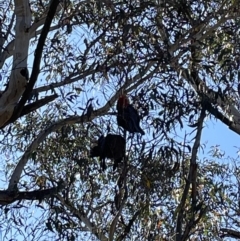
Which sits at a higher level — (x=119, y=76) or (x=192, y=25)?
(x=192, y=25)

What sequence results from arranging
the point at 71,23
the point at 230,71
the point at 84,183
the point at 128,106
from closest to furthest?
the point at 128,106 < the point at 230,71 < the point at 71,23 < the point at 84,183

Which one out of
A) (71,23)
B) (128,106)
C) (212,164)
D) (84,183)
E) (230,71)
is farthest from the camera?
(212,164)

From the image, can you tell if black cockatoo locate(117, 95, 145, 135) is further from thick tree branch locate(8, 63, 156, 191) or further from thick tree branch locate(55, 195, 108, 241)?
thick tree branch locate(55, 195, 108, 241)

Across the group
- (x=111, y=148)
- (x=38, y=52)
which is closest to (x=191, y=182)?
(x=111, y=148)

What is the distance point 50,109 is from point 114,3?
47.9 inches

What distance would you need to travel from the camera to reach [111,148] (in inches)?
166

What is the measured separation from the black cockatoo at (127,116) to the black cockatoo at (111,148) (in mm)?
122

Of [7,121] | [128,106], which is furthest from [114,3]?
[7,121]

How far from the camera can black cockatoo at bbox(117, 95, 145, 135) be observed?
4.07m

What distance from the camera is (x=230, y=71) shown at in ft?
14.5

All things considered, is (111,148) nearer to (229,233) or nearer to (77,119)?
(77,119)

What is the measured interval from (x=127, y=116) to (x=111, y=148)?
292 millimetres

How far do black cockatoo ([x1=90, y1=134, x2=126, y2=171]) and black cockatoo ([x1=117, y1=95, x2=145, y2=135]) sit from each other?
12 centimetres

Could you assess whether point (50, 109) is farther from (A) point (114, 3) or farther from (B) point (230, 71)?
(B) point (230, 71)
